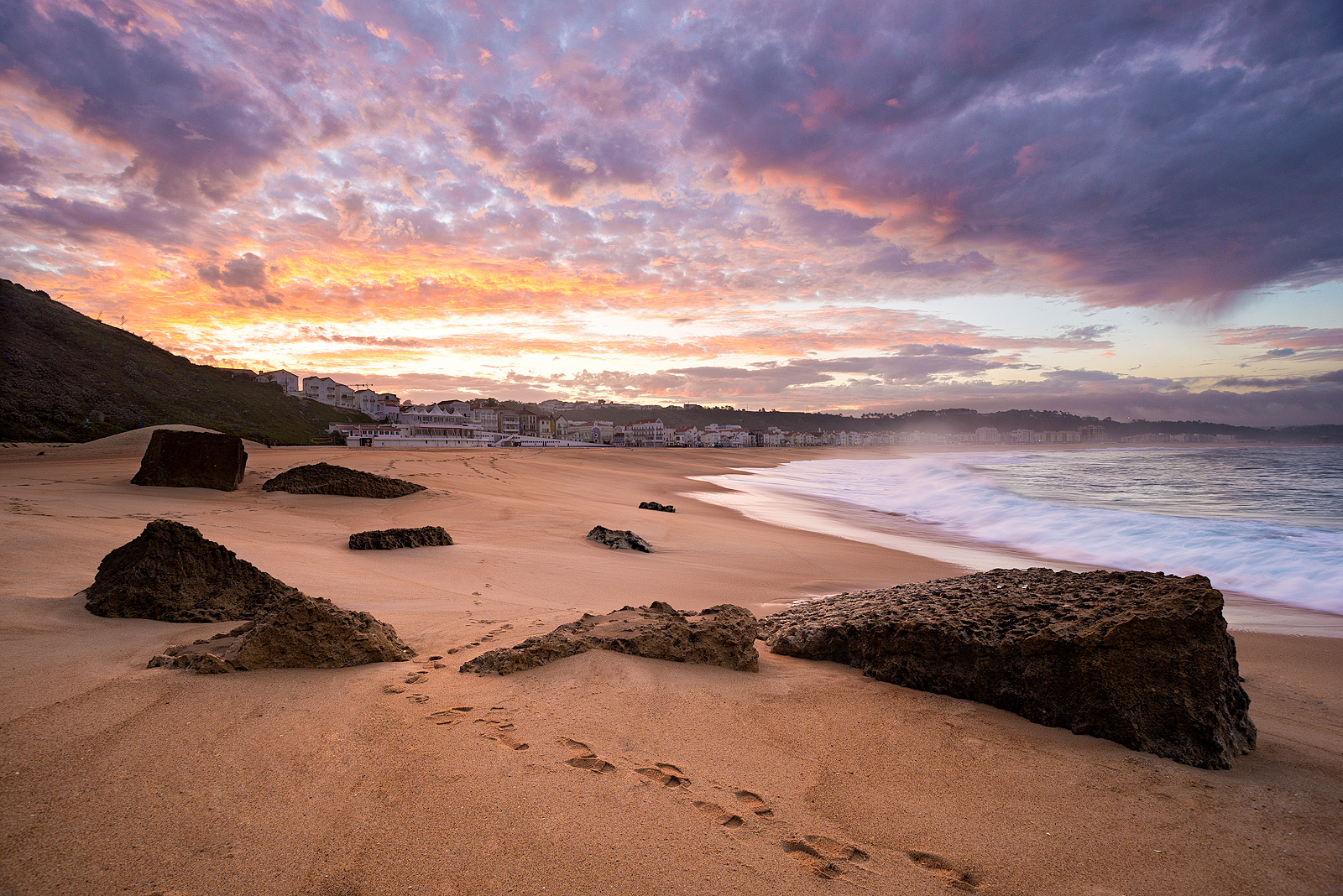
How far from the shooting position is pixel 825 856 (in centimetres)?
183

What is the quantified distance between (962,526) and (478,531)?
1226 centimetres

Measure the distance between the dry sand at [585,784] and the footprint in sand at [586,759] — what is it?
0.05ft

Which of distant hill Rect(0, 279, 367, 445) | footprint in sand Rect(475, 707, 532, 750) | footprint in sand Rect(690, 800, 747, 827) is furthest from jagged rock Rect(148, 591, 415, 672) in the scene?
distant hill Rect(0, 279, 367, 445)

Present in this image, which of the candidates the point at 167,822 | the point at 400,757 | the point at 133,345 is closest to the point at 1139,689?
the point at 400,757

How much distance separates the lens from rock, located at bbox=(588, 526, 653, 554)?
8273 millimetres

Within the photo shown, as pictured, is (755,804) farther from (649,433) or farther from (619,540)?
(649,433)

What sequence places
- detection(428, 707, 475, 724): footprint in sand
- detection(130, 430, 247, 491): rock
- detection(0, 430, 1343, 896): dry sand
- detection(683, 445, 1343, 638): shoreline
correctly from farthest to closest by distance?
detection(130, 430, 247, 491): rock → detection(683, 445, 1343, 638): shoreline → detection(428, 707, 475, 724): footprint in sand → detection(0, 430, 1343, 896): dry sand

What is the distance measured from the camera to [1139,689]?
270 cm

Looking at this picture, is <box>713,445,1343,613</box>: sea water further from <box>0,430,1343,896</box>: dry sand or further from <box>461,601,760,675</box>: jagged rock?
<box>461,601,760,675</box>: jagged rock

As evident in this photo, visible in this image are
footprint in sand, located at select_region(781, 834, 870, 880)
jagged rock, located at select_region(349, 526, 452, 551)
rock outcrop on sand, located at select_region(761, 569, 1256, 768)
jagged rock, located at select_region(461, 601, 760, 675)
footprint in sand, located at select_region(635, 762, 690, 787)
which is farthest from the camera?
jagged rock, located at select_region(349, 526, 452, 551)

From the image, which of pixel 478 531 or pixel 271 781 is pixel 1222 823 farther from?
pixel 478 531

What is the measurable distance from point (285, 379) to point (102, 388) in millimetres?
48251

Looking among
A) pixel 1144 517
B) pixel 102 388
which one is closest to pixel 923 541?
pixel 1144 517

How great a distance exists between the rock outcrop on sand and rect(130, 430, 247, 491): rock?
11474 millimetres
